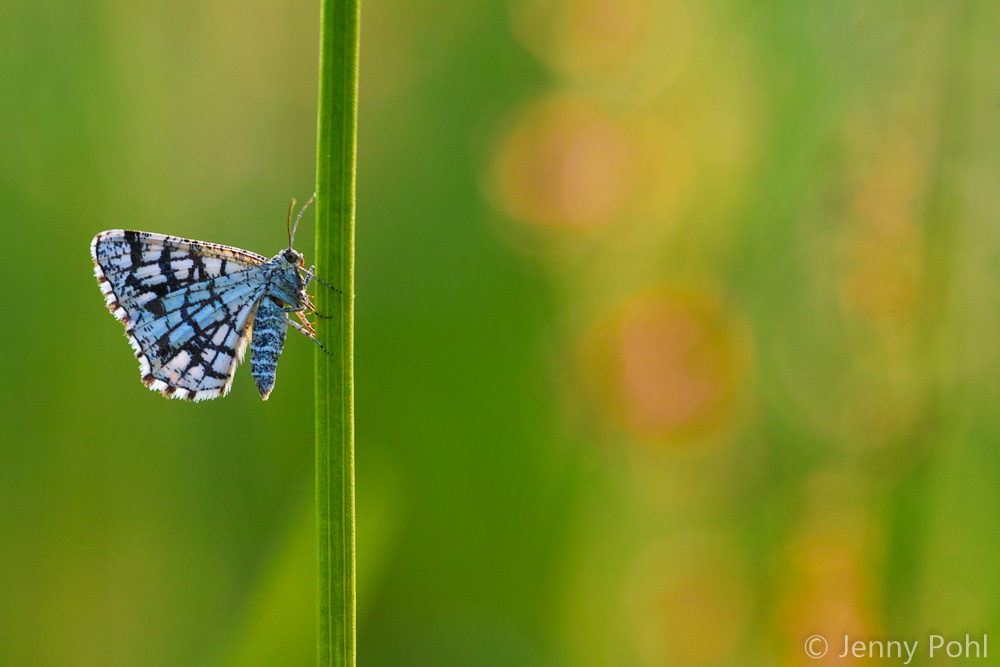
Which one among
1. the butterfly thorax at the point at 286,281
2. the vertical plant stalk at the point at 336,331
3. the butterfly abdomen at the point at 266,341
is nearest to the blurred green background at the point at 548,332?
the butterfly abdomen at the point at 266,341

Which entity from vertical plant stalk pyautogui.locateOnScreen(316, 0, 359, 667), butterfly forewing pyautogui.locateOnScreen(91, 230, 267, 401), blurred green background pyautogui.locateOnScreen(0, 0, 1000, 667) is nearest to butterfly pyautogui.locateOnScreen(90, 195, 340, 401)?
butterfly forewing pyautogui.locateOnScreen(91, 230, 267, 401)

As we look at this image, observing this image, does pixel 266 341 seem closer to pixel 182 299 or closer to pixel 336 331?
pixel 182 299

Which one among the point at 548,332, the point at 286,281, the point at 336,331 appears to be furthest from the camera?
the point at 548,332

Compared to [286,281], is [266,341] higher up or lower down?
lower down

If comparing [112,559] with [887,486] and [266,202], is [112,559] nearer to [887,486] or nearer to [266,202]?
[266,202]

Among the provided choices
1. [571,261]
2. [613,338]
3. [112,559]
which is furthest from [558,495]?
[112,559]

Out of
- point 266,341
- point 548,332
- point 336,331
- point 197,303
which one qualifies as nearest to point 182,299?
point 197,303

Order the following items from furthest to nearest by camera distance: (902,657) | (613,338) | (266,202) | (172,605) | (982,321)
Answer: (266,202) < (613,338) < (172,605) < (982,321) < (902,657)
